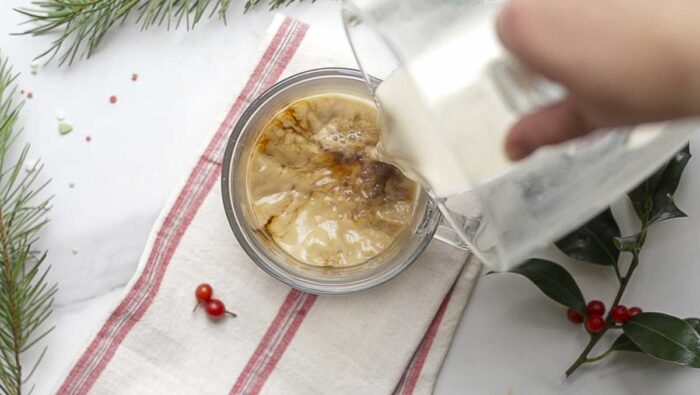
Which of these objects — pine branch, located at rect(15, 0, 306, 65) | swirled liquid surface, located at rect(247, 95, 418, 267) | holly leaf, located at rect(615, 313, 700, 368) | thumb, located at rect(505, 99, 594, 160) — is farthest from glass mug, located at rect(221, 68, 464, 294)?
thumb, located at rect(505, 99, 594, 160)

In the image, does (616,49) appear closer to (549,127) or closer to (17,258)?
(549,127)

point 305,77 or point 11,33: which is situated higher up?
point 11,33

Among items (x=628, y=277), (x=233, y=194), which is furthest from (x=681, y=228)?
(x=233, y=194)

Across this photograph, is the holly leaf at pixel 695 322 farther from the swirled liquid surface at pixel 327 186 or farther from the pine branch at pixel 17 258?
the pine branch at pixel 17 258

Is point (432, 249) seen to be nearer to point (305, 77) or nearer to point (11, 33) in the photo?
point (305, 77)

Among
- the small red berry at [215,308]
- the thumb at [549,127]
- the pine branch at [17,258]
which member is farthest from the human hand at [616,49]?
the pine branch at [17,258]

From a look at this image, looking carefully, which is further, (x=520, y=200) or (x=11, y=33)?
(x=11, y=33)

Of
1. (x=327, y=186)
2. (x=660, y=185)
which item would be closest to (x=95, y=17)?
(x=327, y=186)
